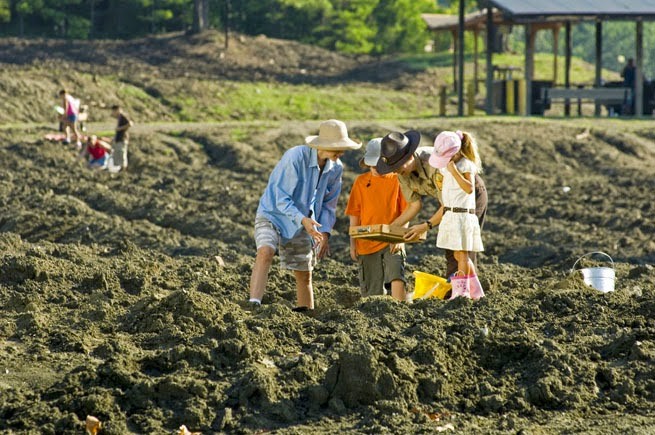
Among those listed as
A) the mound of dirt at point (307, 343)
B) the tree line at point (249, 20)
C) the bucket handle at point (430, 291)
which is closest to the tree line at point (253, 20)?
the tree line at point (249, 20)

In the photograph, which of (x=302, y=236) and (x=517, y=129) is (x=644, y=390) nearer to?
(x=302, y=236)

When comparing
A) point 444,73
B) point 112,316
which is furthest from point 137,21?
point 112,316

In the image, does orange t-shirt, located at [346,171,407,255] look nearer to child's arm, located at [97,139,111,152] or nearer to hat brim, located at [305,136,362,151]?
hat brim, located at [305,136,362,151]

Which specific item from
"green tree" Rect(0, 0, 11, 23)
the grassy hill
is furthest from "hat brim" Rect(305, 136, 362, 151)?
"green tree" Rect(0, 0, 11, 23)

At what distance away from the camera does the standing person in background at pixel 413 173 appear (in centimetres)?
924

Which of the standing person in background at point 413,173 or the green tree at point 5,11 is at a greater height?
the green tree at point 5,11

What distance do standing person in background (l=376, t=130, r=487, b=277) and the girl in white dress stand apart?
0.13 m

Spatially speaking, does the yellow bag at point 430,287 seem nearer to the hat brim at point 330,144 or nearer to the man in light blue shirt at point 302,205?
the man in light blue shirt at point 302,205

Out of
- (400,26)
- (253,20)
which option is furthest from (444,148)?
(400,26)

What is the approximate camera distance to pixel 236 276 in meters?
11.8

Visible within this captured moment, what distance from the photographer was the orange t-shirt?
973 cm

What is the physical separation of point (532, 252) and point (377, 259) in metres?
4.99

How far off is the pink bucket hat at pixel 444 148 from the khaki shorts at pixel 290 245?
3.58 feet

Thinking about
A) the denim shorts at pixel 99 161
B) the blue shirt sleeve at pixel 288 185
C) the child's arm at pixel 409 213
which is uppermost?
the blue shirt sleeve at pixel 288 185
